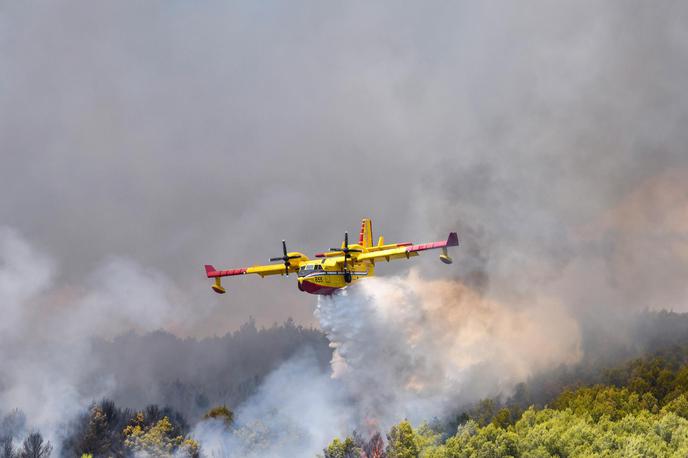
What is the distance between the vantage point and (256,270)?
111m

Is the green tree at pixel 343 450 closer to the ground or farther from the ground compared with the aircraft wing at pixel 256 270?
closer to the ground

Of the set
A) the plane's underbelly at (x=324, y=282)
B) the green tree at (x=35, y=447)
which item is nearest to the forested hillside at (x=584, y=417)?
the plane's underbelly at (x=324, y=282)

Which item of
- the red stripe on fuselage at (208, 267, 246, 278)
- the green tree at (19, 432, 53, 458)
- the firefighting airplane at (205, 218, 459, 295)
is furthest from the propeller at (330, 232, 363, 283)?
the green tree at (19, 432, 53, 458)

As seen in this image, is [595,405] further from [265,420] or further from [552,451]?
[265,420]

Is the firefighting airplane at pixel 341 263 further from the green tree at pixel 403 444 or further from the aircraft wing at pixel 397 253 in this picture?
the green tree at pixel 403 444

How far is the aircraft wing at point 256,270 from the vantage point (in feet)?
344

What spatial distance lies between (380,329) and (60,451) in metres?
49.0

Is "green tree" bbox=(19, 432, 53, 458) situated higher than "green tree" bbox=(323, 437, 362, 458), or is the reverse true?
"green tree" bbox=(19, 432, 53, 458)

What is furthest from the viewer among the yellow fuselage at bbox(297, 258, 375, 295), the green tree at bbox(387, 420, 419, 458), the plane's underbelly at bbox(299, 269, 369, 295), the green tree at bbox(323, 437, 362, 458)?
the green tree at bbox(323, 437, 362, 458)

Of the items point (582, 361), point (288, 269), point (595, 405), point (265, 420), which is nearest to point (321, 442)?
point (265, 420)

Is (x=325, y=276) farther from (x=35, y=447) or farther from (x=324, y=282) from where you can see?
(x=35, y=447)

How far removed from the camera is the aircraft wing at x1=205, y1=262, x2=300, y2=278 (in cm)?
10488

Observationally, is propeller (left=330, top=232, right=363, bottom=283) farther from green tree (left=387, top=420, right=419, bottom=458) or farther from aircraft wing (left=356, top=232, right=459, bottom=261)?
green tree (left=387, top=420, right=419, bottom=458)

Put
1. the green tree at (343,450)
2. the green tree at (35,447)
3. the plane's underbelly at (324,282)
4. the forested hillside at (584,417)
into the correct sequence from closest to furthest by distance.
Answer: the plane's underbelly at (324,282)
the forested hillside at (584,417)
the green tree at (343,450)
the green tree at (35,447)
